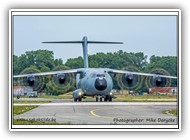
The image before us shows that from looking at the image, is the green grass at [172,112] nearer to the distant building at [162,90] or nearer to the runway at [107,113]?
the runway at [107,113]

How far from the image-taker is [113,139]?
1293cm

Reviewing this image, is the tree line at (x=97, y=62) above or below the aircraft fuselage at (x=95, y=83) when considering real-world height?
above

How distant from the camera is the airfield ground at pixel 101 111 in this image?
13.2m

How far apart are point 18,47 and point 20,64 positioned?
0.31 metres

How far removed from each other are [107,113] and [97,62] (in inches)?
38.5

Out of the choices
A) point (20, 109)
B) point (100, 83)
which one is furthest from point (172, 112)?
point (100, 83)

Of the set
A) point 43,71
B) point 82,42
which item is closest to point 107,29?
point 82,42

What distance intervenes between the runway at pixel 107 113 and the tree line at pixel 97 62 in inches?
14.4

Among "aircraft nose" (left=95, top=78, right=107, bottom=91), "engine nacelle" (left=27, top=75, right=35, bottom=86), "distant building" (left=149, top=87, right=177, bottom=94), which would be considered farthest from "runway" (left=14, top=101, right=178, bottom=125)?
"aircraft nose" (left=95, top=78, right=107, bottom=91)

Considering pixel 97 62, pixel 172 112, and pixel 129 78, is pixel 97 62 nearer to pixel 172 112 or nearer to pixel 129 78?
pixel 129 78

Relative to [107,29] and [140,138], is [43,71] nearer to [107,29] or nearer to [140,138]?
[107,29]

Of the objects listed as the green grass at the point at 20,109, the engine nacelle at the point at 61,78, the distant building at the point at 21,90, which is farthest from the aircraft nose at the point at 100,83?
the green grass at the point at 20,109
